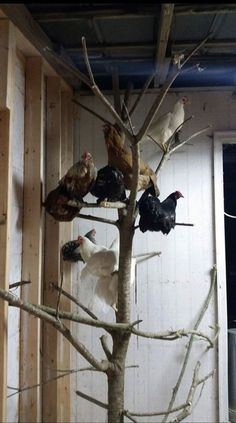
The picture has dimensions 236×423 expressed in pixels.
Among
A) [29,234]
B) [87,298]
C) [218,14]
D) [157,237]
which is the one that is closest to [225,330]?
[157,237]

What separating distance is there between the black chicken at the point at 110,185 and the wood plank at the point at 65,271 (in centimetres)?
62

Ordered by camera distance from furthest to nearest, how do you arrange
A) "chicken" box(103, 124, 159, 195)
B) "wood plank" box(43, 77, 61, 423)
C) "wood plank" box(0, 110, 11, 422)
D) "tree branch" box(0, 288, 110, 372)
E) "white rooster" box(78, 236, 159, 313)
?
"wood plank" box(43, 77, 61, 423), "white rooster" box(78, 236, 159, 313), "chicken" box(103, 124, 159, 195), "wood plank" box(0, 110, 11, 422), "tree branch" box(0, 288, 110, 372)

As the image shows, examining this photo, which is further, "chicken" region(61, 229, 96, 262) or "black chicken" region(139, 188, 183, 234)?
"chicken" region(61, 229, 96, 262)

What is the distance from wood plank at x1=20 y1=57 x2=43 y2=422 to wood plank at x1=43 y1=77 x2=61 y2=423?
17 cm

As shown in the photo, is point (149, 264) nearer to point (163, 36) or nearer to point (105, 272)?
point (105, 272)

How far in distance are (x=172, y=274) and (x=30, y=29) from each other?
57.2 inches

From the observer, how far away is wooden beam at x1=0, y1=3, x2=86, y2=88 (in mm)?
1360

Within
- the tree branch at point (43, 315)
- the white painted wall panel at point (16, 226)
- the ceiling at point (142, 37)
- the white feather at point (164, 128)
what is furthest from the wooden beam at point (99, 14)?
the tree branch at point (43, 315)

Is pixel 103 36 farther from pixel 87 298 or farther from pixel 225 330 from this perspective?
pixel 225 330

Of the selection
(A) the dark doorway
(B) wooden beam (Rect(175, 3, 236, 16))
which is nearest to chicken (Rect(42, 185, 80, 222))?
(B) wooden beam (Rect(175, 3, 236, 16))

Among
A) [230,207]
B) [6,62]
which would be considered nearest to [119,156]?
[6,62]

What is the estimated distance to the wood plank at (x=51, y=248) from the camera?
1.94m

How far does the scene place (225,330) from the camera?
2096 millimetres

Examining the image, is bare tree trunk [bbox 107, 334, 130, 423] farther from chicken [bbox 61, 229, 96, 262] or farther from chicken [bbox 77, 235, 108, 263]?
chicken [bbox 61, 229, 96, 262]
